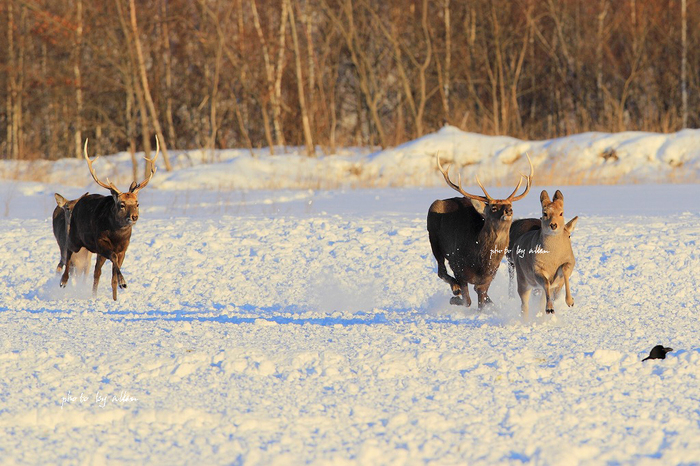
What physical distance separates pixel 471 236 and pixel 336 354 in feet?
6.53

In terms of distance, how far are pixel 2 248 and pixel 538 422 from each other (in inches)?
317

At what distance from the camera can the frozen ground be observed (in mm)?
4477

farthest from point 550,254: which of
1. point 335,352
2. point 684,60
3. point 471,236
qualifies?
point 684,60

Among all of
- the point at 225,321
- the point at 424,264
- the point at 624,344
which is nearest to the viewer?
the point at 624,344

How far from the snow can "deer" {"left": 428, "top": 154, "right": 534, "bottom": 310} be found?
316 mm

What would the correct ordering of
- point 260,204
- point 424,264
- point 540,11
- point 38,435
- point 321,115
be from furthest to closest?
point 540,11 < point 321,115 < point 260,204 < point 424,264 < point 38,435

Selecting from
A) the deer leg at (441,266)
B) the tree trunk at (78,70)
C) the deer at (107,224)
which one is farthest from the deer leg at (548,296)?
the tree trunk at (78,70)

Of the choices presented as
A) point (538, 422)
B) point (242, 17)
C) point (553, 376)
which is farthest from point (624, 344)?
point (242, 17)

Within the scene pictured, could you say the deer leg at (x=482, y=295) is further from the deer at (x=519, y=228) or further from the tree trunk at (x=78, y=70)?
the tree trunk at (x=78, y=70)

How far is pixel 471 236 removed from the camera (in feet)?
25.2

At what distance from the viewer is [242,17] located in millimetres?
30422

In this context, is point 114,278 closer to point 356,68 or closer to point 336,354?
point 336,354

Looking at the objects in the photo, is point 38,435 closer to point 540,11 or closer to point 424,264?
point 424,264

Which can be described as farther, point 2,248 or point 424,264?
point 2,248
